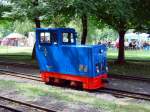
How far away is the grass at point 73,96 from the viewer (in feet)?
40.9

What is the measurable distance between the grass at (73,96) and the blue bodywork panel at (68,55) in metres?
0.97

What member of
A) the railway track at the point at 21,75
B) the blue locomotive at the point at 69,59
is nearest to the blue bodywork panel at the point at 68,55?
the blue locomotive at the point at 69,59

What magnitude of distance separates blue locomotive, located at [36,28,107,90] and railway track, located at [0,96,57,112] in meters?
3.69

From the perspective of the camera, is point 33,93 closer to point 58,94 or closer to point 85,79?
point 58,94

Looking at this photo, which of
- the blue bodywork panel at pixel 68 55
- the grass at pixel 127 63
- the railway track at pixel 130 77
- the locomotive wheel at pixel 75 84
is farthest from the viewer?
the grass at pixel 127 63

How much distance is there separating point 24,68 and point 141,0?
8875 millimetres

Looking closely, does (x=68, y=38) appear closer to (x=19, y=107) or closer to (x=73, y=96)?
(x=73, y=96)

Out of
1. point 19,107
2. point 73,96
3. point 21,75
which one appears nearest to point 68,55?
point 73,96

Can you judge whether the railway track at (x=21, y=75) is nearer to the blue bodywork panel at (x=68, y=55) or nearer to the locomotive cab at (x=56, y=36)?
the blue bodywork panel at (x=68, y=55)

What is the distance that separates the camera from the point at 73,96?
48.0 feet

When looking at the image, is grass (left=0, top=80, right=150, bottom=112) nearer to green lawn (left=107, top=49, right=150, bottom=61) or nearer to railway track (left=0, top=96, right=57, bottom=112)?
railway track (left=0, top=96, right=57, bottom=112)

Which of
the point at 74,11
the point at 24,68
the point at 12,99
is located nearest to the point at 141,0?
the point at 74,11

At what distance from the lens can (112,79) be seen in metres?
19.2

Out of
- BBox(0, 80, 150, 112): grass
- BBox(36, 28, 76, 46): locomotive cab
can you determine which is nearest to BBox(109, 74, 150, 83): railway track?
BBox(36, 28, 76, 46): locomotive cab
